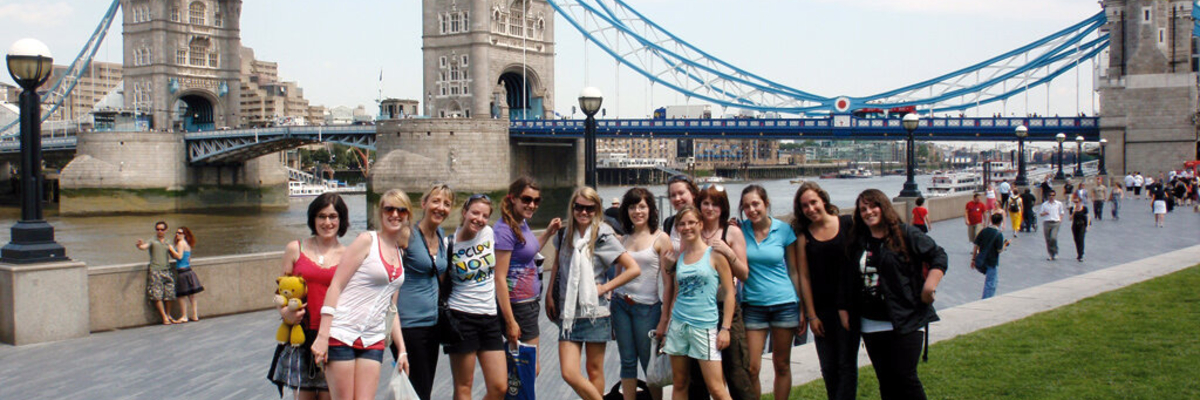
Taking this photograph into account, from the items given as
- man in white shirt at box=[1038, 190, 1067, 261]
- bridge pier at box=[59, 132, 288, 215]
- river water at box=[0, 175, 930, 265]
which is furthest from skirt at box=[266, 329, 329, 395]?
bridge pier at box=[59, 132, 288, 215]

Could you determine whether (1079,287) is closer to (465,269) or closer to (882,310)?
(882,310)

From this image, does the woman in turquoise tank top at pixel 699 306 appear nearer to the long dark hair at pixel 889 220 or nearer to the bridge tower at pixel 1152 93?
the long dark hair at pixel 889 220

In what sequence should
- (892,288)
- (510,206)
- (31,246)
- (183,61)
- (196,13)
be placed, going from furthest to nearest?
(196,13) → (183,61) → (31,246) → (510,206) → (892,288)

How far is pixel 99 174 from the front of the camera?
55156 mm

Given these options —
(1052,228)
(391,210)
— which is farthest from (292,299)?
(1052,228)

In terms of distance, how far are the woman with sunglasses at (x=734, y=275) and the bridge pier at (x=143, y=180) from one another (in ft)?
180

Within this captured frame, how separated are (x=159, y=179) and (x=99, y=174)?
3080 millimetres

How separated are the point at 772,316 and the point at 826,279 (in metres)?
0.34

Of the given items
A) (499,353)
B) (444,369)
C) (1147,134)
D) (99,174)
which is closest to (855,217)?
(499,353)

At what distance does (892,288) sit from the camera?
503 cm

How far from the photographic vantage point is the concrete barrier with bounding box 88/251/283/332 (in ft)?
30.5

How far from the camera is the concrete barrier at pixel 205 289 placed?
9281mm

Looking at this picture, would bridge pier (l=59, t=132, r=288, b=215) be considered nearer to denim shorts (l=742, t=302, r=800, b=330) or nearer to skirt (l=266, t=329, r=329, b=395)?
skirt (l=266, t=329, r=329, b=395)

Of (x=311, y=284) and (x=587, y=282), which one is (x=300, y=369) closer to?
(x=311, y=284)
